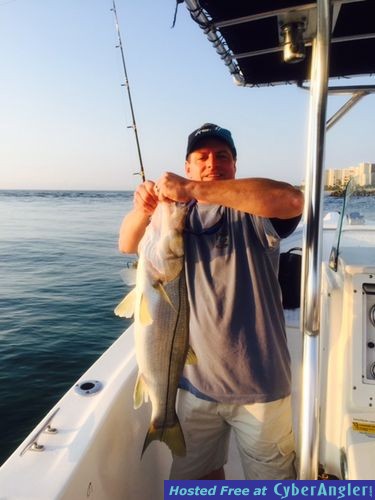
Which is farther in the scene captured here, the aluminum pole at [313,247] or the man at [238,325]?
the man at [238,325]

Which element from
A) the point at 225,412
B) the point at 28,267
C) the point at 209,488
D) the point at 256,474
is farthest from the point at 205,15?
the point at 28,267

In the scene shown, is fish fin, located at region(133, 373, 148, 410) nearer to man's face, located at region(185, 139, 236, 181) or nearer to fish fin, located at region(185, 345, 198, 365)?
fish fin, located at region(185, 345, 198, 365)

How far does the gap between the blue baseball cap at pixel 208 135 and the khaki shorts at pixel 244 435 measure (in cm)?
156

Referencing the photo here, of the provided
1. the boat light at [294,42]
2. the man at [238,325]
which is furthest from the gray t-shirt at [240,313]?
the boat light at [294,42]

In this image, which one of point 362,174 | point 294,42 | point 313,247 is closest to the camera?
point 313,247

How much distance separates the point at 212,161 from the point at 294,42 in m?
0.88

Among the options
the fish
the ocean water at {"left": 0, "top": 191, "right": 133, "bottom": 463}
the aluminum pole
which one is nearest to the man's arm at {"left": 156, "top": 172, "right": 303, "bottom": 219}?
the fish

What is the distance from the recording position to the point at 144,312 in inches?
85.7

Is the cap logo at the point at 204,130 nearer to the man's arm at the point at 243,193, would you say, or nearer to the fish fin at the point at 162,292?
the man's arm at the point at 243,193

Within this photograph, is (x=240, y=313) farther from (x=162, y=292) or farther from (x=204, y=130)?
(x=204, y=130)

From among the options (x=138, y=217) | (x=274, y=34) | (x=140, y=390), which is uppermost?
(x=274, y=34)

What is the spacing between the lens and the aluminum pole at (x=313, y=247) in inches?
64.7

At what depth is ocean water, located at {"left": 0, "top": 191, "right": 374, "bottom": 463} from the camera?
21.2ft

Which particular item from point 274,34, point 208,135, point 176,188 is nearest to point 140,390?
point 176,188
